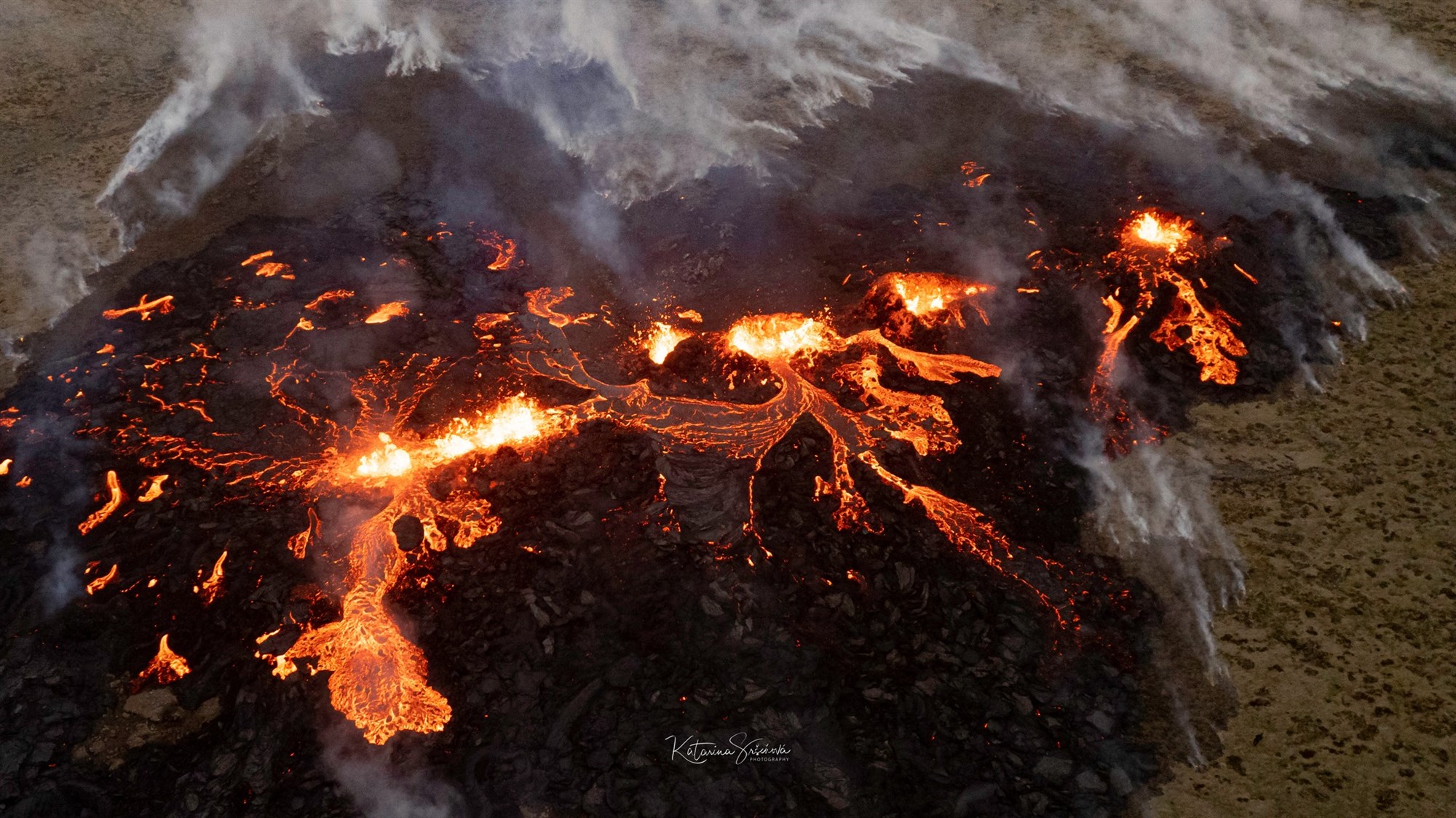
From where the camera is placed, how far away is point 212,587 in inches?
494

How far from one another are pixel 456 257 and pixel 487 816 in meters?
11.8

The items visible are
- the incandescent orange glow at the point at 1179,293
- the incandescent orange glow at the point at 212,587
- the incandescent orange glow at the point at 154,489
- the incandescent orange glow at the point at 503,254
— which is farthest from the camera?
the incandescent orange glow at the point at 503,254

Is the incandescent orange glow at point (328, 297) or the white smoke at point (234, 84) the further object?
the white smoke at point (234, 84)

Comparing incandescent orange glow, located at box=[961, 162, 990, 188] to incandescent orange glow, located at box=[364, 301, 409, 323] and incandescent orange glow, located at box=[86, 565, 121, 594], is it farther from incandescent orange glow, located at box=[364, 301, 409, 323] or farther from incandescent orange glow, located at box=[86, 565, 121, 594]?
incandescent orange glow, located at box=[86, 565, 121, 594]

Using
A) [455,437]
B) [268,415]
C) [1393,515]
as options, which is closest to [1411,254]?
[1393,515]

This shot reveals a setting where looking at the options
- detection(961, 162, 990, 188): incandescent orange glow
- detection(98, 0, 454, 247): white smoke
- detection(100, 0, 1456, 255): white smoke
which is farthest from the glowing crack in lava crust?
detection(100, 0, 1456, 255): white smoke

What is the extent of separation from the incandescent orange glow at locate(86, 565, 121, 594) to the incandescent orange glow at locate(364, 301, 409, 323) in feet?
20.4

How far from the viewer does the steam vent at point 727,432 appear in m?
10.9

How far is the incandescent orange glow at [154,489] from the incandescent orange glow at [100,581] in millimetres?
1288

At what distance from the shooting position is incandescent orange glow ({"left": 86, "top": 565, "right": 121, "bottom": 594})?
12.5m

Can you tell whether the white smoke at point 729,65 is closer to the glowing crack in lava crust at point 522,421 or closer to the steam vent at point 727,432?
the steam vent at point 727,432

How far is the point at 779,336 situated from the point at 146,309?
13201 millimetres

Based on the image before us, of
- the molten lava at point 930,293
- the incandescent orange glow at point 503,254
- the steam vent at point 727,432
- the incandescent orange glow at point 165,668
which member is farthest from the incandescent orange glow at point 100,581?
the molten lava at point 930,293

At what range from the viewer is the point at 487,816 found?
1023 cm
